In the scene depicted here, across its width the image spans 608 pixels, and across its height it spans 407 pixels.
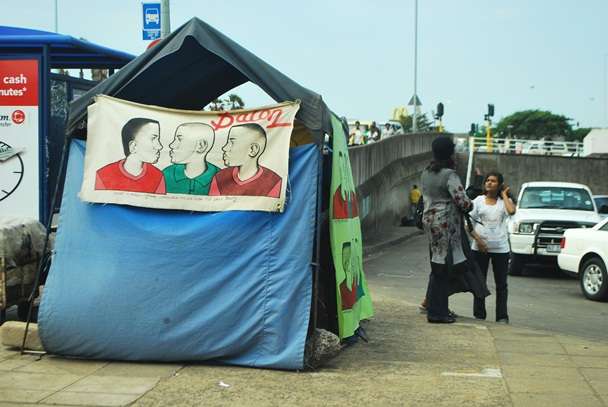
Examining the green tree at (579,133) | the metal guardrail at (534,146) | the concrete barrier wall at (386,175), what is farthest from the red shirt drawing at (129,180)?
the green tree at (579,133)

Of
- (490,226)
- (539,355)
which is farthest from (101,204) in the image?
(490,226)

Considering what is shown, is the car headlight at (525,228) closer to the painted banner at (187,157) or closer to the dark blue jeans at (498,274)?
the dark blue jeans at (498,274)

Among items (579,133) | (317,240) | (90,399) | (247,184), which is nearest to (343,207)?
(317,240)

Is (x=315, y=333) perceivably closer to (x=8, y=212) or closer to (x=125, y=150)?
(x=125, y=150)

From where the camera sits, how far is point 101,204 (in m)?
7.00

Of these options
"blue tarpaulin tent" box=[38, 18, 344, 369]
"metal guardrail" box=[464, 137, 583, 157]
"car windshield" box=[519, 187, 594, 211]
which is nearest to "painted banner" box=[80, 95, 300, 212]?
"blue tarpaulin tent" box=[38, 18, 344, 369]

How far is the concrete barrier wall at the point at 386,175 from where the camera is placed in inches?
940

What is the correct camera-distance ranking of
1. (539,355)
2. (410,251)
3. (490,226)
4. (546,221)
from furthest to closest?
(410,251), (546,221), (490,226), (539,355)

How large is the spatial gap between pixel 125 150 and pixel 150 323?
A: 1.41 m

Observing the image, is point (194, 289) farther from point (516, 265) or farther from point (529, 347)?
point (516, 265)

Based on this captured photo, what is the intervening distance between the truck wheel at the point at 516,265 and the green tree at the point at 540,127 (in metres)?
126

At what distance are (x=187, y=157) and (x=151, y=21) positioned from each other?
7.10 meters

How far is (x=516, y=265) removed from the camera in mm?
17891

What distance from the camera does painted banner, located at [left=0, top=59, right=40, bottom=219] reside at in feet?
27.9
